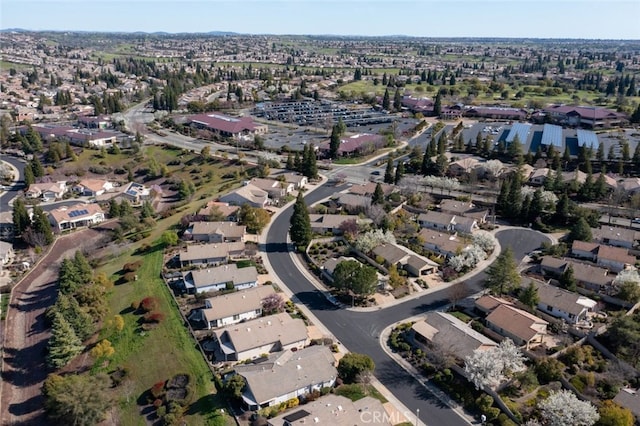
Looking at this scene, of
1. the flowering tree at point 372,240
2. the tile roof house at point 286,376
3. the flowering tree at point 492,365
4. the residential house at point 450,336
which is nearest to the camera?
the tile roof house at point 286,376

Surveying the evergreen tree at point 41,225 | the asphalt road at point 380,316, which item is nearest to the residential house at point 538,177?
the asphalt road at point 380,316

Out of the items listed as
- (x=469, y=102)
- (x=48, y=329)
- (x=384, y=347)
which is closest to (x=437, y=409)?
(x=384, y=347)

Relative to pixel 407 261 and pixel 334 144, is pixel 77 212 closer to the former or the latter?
pixel 334 144

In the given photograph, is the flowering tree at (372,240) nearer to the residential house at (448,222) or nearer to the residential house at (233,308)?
the residential house at (448,222)

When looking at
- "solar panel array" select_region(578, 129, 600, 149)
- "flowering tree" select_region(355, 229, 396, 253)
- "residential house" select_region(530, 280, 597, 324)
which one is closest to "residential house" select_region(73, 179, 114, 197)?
"flowering tree" select_region(355, 229, 396, 253)

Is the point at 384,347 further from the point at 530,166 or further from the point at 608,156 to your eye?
the point at 608,156

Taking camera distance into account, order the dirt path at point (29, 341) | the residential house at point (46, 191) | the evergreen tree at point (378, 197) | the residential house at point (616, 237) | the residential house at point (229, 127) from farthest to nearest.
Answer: the residential house at point (229, 127)
the residential house at point (46, 191)
the evergreen tree at point (378, 197)
the residential house at point (616, 237)
the dirt path at point (29, 341)
